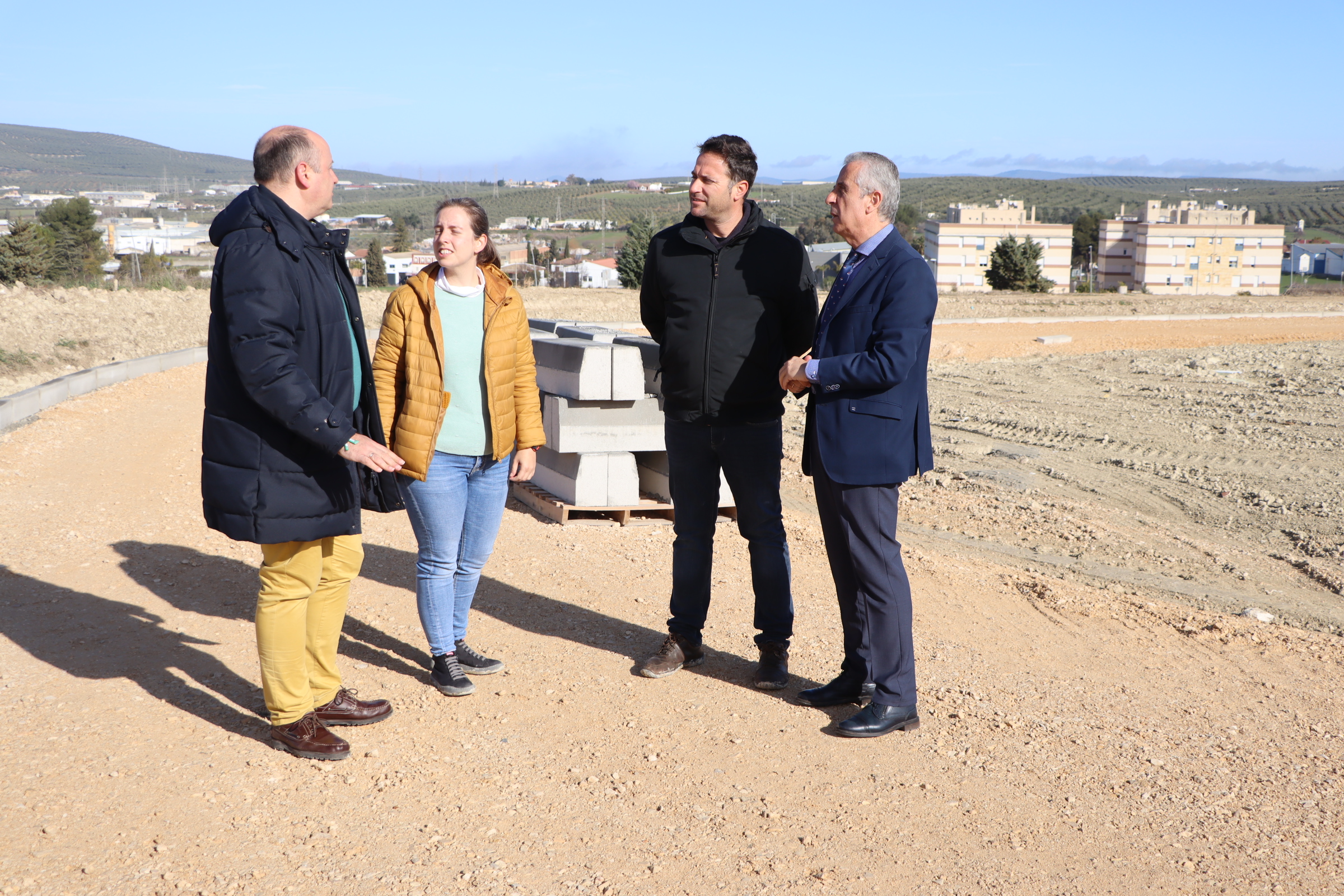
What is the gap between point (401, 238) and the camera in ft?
305

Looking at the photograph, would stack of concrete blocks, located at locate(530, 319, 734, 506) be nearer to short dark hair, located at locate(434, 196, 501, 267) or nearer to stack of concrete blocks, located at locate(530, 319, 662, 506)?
stack of concrete blocks, located at locate(530, 319, 662, 506)

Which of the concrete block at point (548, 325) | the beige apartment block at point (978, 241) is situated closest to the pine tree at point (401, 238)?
the beige apartment block at point (978, 241)

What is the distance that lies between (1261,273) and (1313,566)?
108819 mm

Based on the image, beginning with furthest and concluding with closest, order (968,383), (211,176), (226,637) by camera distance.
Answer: (211,176) → (968,383) → (226,637)

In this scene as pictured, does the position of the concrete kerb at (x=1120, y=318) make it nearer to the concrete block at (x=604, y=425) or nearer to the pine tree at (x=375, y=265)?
the concrete block at (x=604, y=425)

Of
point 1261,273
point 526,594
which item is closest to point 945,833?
point 526,594

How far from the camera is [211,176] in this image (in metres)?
196

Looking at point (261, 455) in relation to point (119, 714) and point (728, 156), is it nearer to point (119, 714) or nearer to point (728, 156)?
point (119, 714)

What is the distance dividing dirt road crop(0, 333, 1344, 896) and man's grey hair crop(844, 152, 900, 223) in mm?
2014

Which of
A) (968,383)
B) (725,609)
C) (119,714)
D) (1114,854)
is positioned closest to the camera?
(1114,854)

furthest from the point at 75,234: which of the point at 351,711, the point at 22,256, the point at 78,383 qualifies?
the point at 351,711

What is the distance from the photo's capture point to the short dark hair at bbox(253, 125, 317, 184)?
3.19 meters

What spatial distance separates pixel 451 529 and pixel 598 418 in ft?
9.34

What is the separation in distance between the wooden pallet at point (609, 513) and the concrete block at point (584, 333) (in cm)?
133
